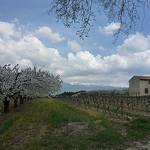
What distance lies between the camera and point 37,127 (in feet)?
36.0

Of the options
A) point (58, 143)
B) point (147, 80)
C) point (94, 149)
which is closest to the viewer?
point (94, 149)

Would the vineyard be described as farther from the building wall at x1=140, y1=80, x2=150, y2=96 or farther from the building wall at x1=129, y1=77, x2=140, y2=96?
the building wall at x1=129, y1=77, x2=140, y2=96

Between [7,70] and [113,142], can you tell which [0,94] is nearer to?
[7,70]

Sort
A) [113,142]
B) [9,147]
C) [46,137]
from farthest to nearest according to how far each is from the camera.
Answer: [46,137], [9,147], [113,142]

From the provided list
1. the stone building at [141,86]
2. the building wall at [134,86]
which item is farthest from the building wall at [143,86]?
the building wall at [134,86]

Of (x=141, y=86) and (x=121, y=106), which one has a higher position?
(x=141, y=86)

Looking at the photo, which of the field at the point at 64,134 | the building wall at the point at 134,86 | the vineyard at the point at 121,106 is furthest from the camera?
the building wall at the point at 134,86

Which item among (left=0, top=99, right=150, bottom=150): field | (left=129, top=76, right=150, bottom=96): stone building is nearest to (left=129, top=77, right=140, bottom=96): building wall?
(left=129, top=76, right=150, bottom=96): stone building

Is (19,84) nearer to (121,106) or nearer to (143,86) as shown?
(121,106)

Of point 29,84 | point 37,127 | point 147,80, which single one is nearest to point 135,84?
point 147,80

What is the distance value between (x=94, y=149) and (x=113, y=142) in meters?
1.07

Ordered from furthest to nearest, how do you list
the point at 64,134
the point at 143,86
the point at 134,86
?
the point at 134,86 → the point at 143,86 → the point at 64,134

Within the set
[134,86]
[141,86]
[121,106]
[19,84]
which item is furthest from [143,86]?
[19,84]

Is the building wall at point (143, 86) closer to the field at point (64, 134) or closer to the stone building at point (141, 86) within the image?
the stone building at point (141, 86)
